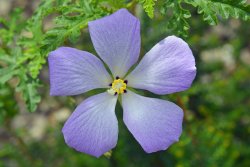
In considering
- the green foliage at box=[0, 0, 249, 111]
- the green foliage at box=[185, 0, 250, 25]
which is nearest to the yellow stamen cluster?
the green foliage at box=[0, 0, 249, 111]

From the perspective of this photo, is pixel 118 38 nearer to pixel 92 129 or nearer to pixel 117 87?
pixel 117 87

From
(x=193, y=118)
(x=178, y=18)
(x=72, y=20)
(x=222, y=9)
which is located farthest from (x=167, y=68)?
(x=193, y=118)

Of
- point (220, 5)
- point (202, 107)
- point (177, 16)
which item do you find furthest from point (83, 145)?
point (202, 107)

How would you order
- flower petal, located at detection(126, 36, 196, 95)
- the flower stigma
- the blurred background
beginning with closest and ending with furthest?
flower petal, located at detection(126, 36, 196, 95), the flower stigma, the blurred background

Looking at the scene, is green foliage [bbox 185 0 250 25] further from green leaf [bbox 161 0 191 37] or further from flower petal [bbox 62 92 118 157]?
flower petal [bbox 62 92 118 157]

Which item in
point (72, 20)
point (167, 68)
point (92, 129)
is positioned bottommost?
point (92, 129)

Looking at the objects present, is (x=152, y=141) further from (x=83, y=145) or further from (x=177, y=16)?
(x=177, y=16)

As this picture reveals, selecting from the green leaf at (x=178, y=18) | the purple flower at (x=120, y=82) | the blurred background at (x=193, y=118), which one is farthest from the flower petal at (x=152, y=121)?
the blurred background at (x=193, y=118)
